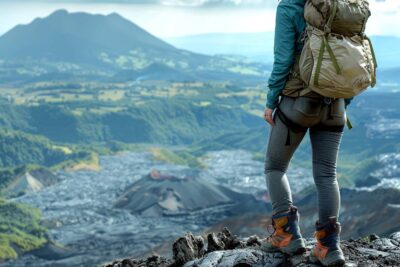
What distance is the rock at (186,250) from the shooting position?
8.80 m

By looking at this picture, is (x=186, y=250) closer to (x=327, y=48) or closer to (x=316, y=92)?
(x=316, y=92)

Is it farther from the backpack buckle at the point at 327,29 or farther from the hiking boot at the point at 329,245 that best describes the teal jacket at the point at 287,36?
the hiking boot at the point at 329,245

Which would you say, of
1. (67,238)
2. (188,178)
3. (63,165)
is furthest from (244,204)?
(63,165)

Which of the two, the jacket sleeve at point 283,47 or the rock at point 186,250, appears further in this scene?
the rock at point 186,250

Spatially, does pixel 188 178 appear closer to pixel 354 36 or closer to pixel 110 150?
pixel 110 150

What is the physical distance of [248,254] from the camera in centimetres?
774

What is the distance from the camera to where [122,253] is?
2849 inches

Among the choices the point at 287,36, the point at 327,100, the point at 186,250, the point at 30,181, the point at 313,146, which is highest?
the point at 287,36

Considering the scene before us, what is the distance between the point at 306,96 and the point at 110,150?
181444 mm

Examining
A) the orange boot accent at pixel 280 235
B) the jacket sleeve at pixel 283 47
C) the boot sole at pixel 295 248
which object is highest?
the jacket sleeve at pixel 283 47

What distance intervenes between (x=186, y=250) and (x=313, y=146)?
8.94 ft

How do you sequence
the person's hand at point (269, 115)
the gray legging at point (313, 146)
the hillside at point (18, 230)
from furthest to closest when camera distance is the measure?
the hillside at point (18, 230)
the person's hand at point (269, 115)
the gray legging at point (313, 146)

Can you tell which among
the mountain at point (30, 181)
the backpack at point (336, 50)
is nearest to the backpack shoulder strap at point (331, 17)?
the backpack at point (336, 50)

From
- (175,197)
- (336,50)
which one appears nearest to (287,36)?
(336,50)
